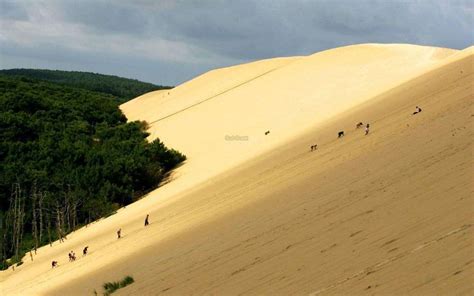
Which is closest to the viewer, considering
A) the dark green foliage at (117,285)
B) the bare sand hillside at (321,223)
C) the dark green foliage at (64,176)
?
the bare sand hillside at (321,223)

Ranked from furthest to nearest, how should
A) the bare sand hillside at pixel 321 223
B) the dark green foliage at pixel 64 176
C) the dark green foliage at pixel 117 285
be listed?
the dark green foliage at pixel 64 176, the dark green foliage at pixel 117 285, the bare sand hillside at pixel 321 223

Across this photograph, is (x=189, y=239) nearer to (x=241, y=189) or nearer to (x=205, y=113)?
(x=241, y=189)

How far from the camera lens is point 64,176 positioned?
112 ft

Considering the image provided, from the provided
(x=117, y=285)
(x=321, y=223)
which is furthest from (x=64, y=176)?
(x=321, y=223)

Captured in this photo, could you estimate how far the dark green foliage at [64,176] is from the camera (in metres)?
29.8

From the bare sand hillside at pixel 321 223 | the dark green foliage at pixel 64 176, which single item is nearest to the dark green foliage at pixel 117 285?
the bare sand hillside at pixel 321 223

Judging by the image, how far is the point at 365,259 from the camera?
757 cm

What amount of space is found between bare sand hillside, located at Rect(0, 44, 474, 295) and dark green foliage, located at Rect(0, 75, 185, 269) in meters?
3.09

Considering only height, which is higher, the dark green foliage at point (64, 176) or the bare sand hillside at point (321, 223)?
the dark green foliage at point (64, 176)

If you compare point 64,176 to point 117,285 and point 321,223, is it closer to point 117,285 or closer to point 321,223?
point 117,285

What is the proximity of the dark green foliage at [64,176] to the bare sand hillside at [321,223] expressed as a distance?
309cm

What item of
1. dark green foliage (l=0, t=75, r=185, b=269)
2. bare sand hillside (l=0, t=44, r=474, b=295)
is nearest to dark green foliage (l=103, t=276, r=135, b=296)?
bare sand hillside (l=0, t=44, r=474, b=295)

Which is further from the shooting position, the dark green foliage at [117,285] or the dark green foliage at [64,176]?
the dark green foliage at [64,176]

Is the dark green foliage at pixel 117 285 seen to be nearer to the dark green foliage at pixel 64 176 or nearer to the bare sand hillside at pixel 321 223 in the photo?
the bare sand hillside at pixel 321 223
